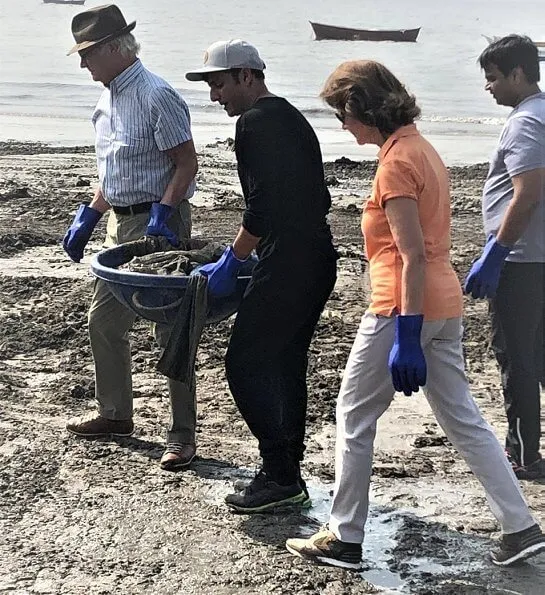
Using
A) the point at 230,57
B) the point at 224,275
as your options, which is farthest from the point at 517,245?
the point at 230,57

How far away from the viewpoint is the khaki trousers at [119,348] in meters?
5.11

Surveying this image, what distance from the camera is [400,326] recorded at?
12.3 ft

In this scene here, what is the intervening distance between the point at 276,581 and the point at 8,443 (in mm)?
1785

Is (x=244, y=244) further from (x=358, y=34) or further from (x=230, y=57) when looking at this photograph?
(x=358, y=34)

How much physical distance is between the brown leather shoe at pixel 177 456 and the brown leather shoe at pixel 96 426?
372 millimetres

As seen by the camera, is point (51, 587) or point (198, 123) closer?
point (51, 587)

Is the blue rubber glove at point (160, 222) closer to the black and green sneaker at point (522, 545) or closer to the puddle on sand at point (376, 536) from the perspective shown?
the puddle on sand at point (376, 536)

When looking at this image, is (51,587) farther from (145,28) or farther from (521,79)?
(145,28)

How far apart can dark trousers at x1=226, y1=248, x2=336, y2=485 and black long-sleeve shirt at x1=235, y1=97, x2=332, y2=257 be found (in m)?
0.10

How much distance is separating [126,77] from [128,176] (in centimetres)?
45

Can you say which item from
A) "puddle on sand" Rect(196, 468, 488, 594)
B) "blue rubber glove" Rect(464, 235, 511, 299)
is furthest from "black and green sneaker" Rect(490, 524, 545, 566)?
"blue rubber glove" Rect(464, 235, 511, 299)

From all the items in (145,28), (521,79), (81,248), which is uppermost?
(521,79)

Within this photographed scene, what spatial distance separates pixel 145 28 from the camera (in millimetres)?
69688

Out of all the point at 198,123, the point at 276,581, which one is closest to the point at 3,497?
the point at 276,581
